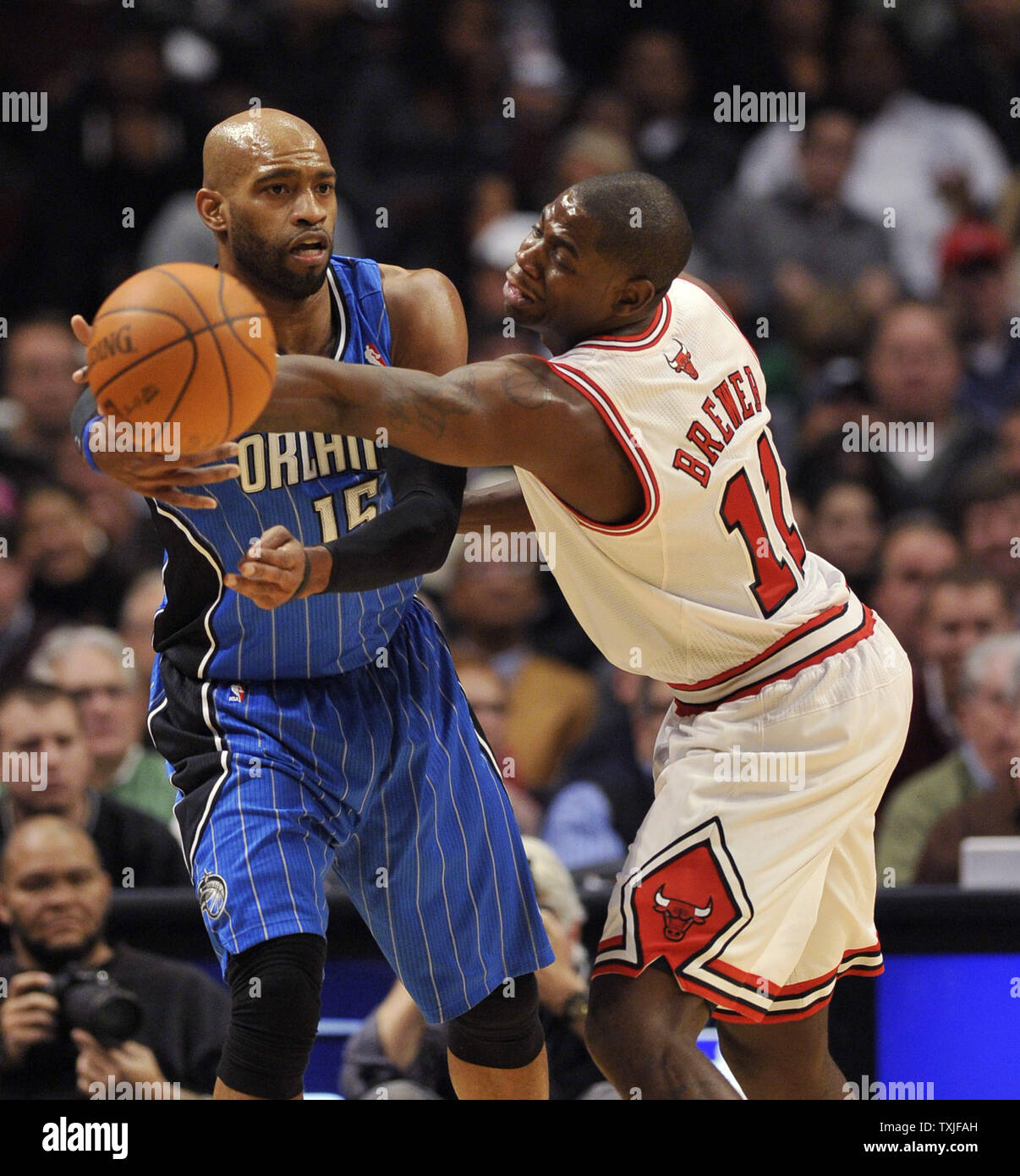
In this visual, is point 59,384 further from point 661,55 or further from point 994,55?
point 994,55

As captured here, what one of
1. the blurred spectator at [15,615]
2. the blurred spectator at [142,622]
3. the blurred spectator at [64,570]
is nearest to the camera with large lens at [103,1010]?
the blurred spectator at [142,622]

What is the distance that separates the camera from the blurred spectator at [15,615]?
6324 millimetres

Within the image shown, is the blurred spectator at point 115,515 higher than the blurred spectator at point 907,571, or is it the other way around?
the blurred spectator at point 115,515

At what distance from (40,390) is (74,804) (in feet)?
8.69

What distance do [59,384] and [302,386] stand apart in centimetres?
437

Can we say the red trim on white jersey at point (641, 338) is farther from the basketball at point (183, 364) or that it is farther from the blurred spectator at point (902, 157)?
the blurred spectator at point (902, 157)

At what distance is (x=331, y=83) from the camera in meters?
8.43

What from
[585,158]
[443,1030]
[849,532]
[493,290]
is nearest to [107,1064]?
[443,1030]

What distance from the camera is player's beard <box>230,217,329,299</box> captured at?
11.1ft

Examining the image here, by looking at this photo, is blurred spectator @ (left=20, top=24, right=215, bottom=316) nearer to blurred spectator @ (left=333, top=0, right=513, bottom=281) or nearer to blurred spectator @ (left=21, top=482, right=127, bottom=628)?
blurred spectator @ (left=333, top=0, right=513, bottom=281)

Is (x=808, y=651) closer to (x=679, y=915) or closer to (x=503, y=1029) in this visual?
(x=679, y=915)

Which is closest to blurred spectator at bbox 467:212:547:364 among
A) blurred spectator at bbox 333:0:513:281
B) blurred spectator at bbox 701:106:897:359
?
blurred spectator at bbox 333:0:513:281

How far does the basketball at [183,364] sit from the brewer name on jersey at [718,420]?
2.82 feet
